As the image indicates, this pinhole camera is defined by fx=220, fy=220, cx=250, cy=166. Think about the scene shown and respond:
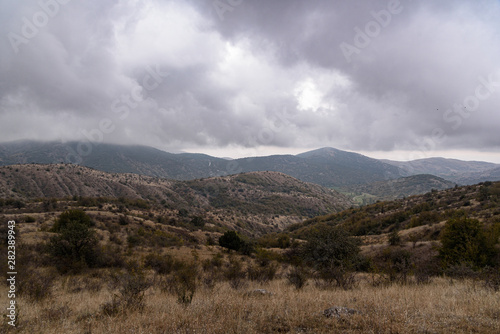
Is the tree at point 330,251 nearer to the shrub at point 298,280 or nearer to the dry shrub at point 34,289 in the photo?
the shrub at point 298,280

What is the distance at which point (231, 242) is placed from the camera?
3095 cm

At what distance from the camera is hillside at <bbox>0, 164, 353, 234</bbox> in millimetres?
85562

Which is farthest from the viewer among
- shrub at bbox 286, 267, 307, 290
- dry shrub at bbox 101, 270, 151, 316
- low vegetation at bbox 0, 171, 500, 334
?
shrub at bbox 286, 267, 307, 290

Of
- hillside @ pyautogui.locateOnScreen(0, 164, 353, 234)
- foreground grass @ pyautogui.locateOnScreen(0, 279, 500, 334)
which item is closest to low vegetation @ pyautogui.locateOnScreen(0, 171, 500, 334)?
foreground grass @ pyautogui.locateOnScreen(0, 279, 500, 334)

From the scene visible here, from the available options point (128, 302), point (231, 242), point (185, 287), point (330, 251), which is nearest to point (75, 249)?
point (185, 287)

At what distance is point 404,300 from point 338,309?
8.46ft

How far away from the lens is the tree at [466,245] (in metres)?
14.7

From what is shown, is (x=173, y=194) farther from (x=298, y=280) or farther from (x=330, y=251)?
(x=298, y=280)

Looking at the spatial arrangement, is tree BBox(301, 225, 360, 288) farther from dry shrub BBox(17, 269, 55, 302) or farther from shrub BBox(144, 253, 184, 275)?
dry shrub BBox(17, 269, 55, 302)

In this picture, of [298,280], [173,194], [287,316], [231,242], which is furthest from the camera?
[173,194]

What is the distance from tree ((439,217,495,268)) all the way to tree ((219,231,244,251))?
21.5 m

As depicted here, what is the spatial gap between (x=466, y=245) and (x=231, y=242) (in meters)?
24.2

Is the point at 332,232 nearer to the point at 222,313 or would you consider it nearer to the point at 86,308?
the point at 222,313

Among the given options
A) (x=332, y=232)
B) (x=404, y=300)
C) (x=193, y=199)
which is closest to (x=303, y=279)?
(x=404, y=300)
